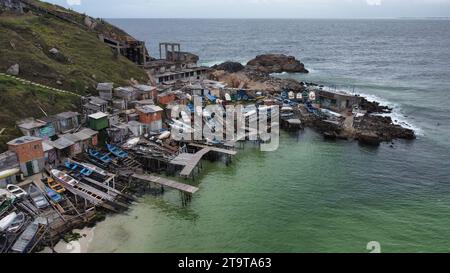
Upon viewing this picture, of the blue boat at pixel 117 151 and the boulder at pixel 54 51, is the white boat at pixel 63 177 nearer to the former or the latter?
the blue boat at pixel 117 151

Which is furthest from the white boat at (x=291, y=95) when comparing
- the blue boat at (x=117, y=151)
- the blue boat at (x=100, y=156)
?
the blue boat at (x=100, y=156)

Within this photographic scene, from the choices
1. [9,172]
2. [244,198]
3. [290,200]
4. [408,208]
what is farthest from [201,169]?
[408,208]

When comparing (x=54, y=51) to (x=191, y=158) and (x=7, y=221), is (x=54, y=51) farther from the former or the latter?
(x=7, y=221)

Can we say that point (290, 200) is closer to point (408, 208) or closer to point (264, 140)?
point (408, 208)

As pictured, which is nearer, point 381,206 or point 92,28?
point 381,206

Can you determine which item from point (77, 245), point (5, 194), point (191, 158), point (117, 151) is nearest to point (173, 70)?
point (117, 151)

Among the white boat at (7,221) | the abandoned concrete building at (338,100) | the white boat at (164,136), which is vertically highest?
the abandoned concrete building at (338,100)
